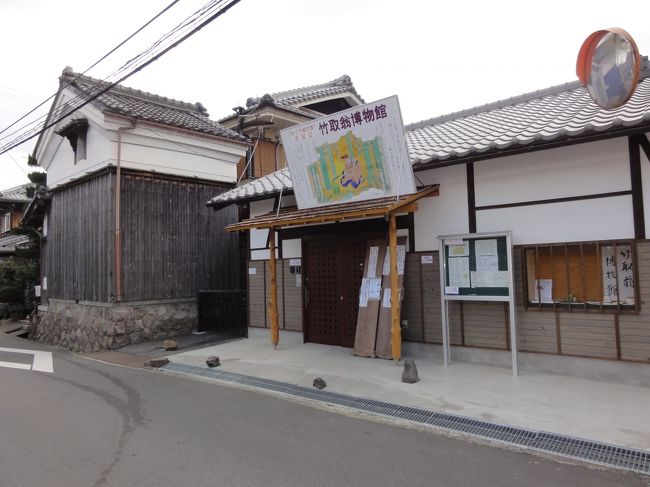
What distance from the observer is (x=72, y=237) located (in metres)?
12.9

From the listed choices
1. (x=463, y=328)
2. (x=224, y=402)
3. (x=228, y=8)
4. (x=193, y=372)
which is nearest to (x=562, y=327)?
(x=463, y=328)

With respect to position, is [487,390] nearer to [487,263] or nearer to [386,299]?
[487,263]

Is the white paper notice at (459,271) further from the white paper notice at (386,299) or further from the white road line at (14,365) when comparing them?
the white road line at (14,365)

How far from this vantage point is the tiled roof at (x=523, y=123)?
229 inches

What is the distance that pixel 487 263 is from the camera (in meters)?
6.60

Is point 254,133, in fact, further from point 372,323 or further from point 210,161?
point 372,323

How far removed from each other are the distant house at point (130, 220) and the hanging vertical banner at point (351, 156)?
5353 mm

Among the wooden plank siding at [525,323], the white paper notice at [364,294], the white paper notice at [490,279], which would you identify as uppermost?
the white paper notice at [490,279]

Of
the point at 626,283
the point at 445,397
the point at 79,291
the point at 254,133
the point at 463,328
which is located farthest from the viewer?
the point at 254,133

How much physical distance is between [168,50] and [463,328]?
22.1ft

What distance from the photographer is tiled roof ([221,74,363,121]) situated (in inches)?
602

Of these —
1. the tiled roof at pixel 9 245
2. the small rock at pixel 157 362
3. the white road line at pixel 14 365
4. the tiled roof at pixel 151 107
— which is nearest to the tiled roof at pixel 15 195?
the tiled roof at pixel 9 245

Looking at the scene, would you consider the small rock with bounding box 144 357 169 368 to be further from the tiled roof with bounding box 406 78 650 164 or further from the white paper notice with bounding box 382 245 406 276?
the tiled roof with bounding box 406 78 650 164

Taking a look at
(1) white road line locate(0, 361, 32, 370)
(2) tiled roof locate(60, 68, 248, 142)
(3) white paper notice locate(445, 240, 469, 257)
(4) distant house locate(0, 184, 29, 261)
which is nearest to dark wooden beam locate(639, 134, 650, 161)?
(3) white paper notice locate(445, 240, 469, 257)
